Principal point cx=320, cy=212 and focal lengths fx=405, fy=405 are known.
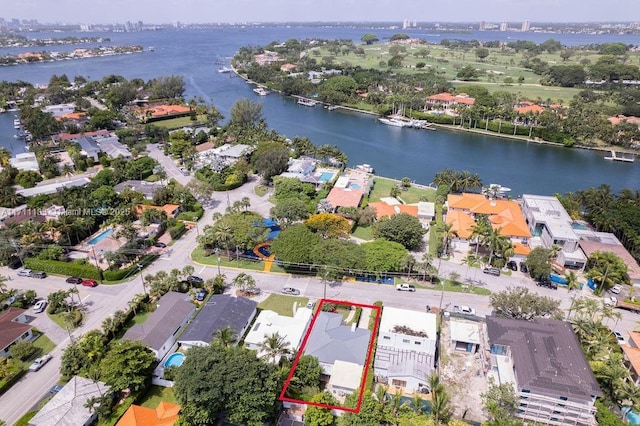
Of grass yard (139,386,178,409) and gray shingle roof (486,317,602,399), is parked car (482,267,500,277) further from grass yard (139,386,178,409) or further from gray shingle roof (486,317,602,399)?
grass yard (139,386,178,409)

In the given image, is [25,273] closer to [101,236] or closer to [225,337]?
[101,236]

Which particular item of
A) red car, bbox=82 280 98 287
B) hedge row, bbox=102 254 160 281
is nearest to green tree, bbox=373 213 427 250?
hedge row, bbox=102 254 160 281

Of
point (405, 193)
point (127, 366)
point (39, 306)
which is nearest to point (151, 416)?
point (127, 366)

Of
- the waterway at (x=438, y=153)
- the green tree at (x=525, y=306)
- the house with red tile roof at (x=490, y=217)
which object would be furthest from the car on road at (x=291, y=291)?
the waterway at (x=438, y=153)

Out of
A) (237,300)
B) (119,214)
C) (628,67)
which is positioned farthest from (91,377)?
(628,67)

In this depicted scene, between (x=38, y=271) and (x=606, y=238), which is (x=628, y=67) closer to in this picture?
(x=606, y=238)
